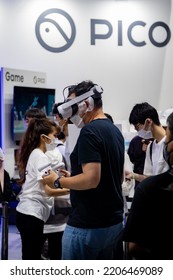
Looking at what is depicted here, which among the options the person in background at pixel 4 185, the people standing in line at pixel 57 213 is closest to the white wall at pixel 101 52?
the person in background at pixel 4 185

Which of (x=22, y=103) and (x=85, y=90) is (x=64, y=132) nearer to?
(x=85, y=90)

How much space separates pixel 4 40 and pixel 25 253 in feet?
12.2

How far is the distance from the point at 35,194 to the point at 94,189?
2.43 feet

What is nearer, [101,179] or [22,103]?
[101,179]

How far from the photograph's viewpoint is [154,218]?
3.58ft

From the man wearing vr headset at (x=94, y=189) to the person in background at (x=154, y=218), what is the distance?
46 centimetres

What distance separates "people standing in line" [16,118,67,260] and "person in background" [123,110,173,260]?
42.0 inches

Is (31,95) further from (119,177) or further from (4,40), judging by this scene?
(119,177)

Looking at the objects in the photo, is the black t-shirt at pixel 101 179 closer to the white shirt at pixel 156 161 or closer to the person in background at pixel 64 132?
the person in background at pixel 64 132

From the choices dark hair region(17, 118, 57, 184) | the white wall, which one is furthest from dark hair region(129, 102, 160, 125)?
the white wall

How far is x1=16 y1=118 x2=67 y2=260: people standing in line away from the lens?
7.30 ft

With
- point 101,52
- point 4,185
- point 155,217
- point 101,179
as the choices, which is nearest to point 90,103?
point 101,179

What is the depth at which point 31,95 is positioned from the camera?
4.70 meters
